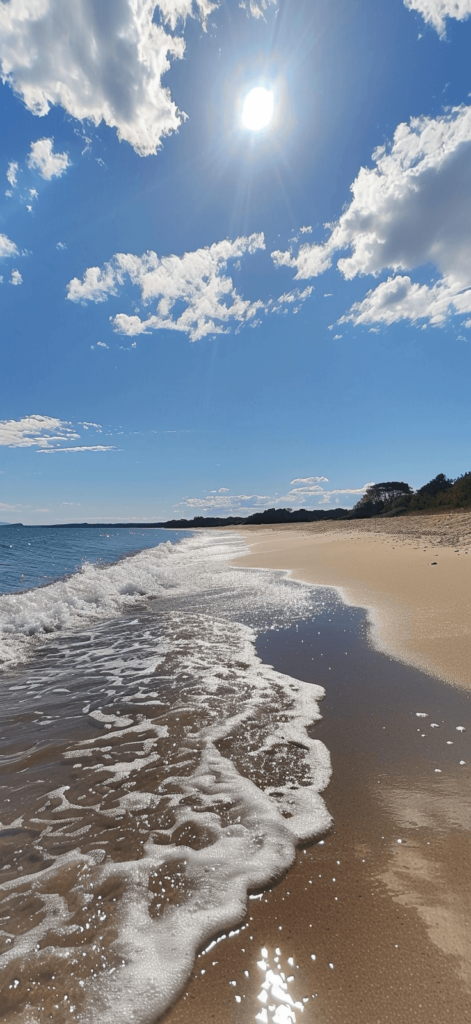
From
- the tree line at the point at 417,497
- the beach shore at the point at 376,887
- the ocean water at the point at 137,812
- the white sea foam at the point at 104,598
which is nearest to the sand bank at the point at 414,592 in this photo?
the beach shore at the point at 376,887

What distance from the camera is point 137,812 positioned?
10.1 ft

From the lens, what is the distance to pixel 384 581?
1116 centimetres

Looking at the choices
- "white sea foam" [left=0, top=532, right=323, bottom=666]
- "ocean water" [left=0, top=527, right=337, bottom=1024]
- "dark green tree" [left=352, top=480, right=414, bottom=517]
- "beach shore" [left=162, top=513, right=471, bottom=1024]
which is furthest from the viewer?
"dark green tree" [left=352, top=480, right=414, bottom=517]

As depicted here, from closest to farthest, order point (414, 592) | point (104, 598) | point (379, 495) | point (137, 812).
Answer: point (137, 812), point (414, 592), point (104, 598), point (379, 495)

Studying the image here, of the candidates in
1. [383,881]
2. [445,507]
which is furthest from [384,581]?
[445,507]

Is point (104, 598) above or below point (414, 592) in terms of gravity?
below

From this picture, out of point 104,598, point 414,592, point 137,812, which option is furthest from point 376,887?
point 104,598

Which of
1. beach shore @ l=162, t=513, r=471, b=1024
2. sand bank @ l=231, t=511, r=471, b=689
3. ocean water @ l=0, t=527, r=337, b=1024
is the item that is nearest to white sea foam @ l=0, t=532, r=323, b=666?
ocean water @ l=0, t=527, r=337, b=1024

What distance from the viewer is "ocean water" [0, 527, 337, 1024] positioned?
200cm

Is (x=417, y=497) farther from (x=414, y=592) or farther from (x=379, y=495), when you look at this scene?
(x=414, y=592)

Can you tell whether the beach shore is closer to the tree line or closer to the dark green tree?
the tree line

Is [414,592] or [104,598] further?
[104,598]

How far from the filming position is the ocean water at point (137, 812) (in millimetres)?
2000

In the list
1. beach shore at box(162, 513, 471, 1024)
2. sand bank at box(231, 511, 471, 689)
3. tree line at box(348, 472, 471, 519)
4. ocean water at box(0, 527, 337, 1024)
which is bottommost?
ocean water at box(0, 527, 337, 1024)
